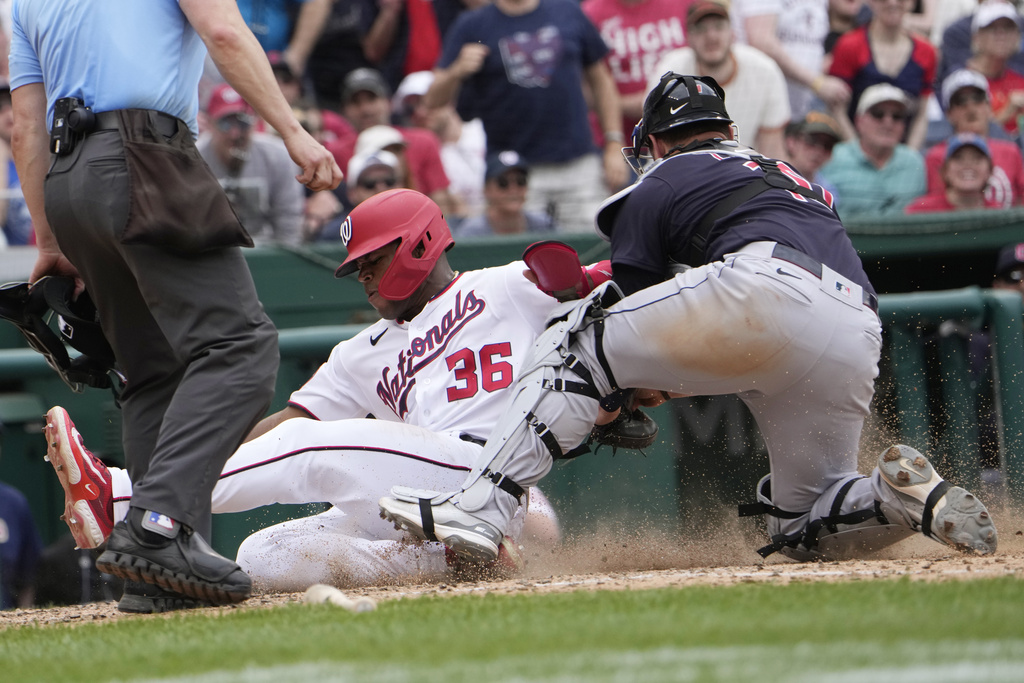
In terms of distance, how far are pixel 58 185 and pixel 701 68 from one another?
17.9 ft

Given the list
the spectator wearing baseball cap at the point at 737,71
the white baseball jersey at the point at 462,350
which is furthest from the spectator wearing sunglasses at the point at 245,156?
the white baseball jersey at the point at 462,350

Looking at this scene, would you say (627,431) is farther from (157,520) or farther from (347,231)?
(157,520)

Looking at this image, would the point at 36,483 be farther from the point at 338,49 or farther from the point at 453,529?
the point at 338,49

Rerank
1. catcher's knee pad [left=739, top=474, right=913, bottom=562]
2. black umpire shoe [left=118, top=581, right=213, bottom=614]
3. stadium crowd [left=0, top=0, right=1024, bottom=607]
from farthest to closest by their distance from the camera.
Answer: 1. stadium crowd [left=0, top=0, right=1024, bottom=607]
2. catcher's knee pad [left=739, top=474, right=913, bottom=562]
3. black umpire shoe [left=118, top=581, right=213, bottom=614]

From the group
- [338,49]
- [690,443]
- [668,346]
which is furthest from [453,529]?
[338,49]

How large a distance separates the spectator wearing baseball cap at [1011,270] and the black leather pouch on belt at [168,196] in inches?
192

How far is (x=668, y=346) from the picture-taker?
410cm

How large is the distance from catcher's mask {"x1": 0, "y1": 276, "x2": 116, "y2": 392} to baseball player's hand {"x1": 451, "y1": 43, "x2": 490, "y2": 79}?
4.52 m

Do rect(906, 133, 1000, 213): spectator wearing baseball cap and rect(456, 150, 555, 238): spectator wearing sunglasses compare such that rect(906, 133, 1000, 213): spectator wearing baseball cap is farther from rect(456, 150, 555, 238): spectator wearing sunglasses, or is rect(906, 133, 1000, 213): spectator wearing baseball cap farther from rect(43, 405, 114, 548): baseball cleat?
rect(43, 405, 114, 548): baseball cleat

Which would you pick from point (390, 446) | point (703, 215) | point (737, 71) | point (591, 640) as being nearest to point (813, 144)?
point (737, 71)

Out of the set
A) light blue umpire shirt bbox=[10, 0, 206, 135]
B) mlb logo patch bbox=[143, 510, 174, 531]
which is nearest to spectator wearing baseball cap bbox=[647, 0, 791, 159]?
light blue umpire shirt bbox=[10, 0, 206, 135]

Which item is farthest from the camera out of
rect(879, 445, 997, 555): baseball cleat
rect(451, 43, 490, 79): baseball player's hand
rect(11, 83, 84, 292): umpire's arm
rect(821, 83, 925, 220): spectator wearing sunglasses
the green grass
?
rect(451, 43, 490, 79): baseball player's hand

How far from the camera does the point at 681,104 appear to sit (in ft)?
15.3

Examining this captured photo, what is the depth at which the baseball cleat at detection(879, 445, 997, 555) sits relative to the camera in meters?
4.23
